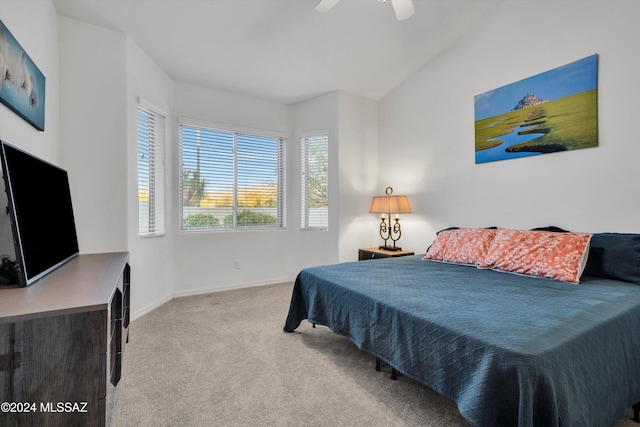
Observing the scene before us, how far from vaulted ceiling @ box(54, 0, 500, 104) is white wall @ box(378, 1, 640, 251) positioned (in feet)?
1.16

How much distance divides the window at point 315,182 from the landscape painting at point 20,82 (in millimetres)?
2893

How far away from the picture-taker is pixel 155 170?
3414mm

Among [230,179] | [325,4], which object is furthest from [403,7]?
[230,179]

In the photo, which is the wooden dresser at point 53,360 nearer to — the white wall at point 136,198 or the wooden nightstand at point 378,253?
the white wall at point 136,198

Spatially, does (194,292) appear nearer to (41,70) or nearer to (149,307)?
(149,307)

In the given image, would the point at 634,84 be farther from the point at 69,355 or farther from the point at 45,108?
the point at 45,108

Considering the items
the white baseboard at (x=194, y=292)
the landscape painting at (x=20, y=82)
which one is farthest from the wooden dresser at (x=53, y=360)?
the white baseboard at (x=194, y=292)

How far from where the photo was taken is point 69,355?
3.23 ft

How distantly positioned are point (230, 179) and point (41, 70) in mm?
2192

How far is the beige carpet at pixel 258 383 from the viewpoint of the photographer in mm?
1588

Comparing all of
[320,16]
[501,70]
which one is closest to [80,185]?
[320,16]

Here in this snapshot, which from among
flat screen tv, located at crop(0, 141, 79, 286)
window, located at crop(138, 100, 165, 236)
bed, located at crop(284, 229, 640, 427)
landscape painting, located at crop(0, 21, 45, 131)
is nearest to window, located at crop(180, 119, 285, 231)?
window, located at crop(138, 100, 165, 236)

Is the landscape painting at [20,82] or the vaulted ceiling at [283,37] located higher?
the vaulted ceiling at [283,37]

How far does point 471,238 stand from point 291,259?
2.54 meters
